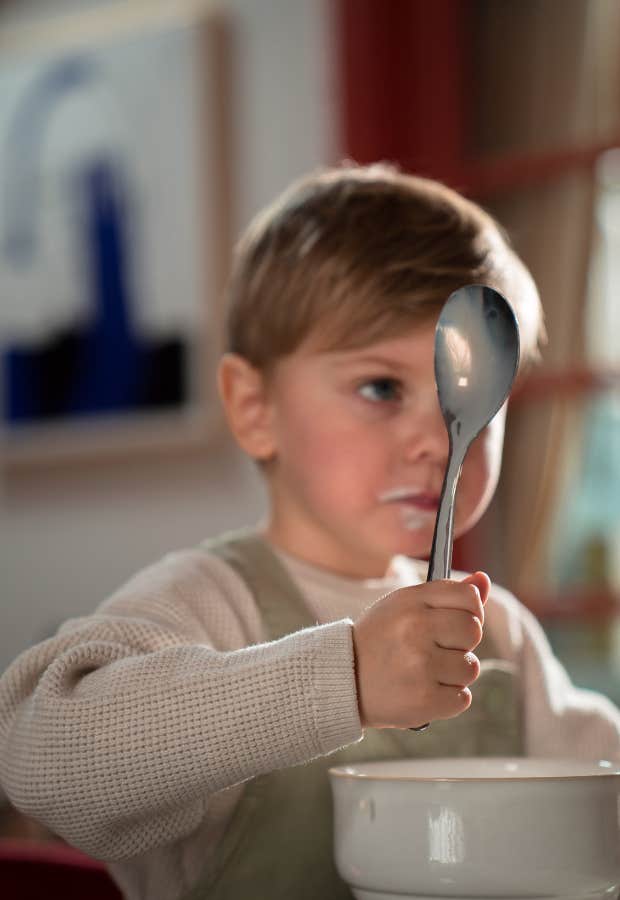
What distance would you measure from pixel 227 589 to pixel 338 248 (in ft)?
0.83

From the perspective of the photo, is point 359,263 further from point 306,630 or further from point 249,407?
point 306,630

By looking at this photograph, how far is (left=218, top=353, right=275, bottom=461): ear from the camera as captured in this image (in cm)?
90

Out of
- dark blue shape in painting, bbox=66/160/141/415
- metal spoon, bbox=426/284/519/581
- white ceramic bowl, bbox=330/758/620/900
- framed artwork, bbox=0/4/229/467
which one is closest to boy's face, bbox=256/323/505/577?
→ metal spoon, bbox=426/284/519/581

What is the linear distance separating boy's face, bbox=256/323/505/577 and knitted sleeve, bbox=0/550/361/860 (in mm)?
217

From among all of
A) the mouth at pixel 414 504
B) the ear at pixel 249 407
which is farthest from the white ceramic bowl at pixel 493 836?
the ear at pixel 249 407

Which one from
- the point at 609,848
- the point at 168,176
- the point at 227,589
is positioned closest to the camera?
the point at 609,848

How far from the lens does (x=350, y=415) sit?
0.82m

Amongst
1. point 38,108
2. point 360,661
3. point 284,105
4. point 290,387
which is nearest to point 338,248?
point 290,387

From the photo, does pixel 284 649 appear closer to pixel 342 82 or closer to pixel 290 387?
pixel 290 387

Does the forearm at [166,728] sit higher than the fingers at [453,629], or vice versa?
the fingers at [453,629]

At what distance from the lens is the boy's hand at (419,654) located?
1.81 feet

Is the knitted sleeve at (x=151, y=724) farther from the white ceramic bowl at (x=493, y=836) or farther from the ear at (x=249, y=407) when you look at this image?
the ear at (x=249, y=407)

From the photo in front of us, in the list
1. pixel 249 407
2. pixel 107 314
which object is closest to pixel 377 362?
pixel 249 407

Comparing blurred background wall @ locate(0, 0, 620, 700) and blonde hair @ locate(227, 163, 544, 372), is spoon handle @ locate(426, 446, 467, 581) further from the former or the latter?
blurred background wall @ locate(0, 0, 620, 700)
